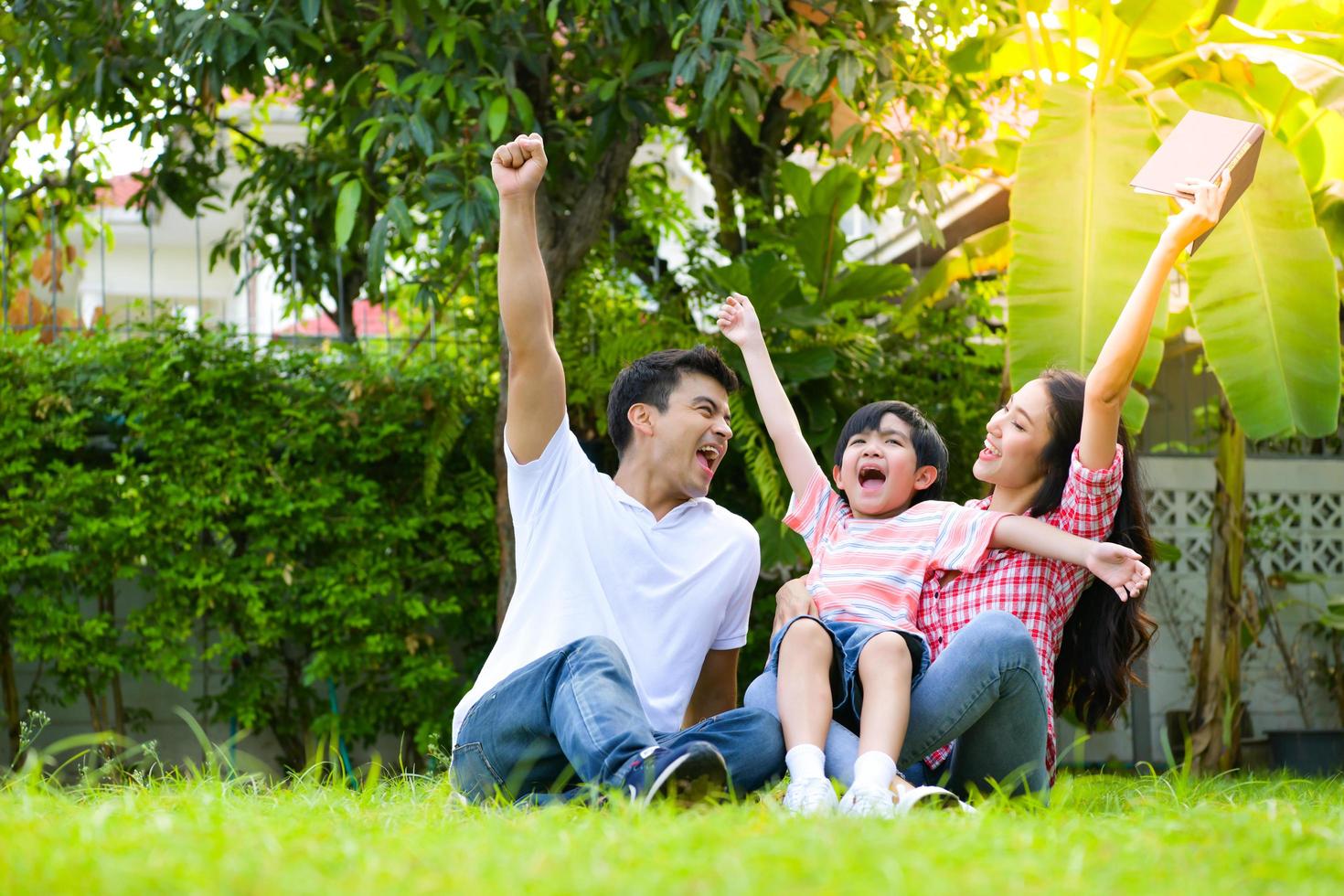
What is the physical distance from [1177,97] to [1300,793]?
2726 mm

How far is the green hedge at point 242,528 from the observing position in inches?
213

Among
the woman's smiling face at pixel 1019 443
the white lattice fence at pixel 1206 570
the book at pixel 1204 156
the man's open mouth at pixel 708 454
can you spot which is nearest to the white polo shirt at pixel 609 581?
the man's open mouth at pixel 708 454

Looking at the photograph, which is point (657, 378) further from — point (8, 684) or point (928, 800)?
point (8, 684)

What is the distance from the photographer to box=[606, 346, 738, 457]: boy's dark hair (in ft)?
10.9

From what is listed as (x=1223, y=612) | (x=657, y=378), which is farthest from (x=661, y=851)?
(x=1223, y=612)

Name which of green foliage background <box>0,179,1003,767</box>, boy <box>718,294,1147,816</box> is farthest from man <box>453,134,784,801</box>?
green foliage background <box>0,179,1003,767</box>

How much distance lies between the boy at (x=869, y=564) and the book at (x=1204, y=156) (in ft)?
2.49

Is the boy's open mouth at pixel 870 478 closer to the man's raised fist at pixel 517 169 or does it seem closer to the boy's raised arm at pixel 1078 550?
the boy's raised arm at pixel 1078 550

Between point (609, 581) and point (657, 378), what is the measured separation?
0.55 meters

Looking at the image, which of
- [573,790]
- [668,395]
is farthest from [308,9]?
[573,790]

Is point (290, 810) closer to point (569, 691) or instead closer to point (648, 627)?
point (569, 691)

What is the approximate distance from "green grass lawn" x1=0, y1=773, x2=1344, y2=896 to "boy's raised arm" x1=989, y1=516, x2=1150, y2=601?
506 millimetres

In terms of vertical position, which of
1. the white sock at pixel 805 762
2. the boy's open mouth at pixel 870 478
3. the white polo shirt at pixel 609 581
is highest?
the boy's open mouth at pixel 870 478

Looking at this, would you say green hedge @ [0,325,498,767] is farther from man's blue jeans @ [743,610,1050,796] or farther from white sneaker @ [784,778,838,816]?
white sneaker @ [784,778,838,816]
